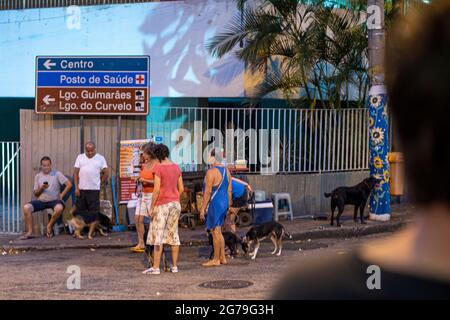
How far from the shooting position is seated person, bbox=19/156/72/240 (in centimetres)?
1323

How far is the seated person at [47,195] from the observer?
1323cm

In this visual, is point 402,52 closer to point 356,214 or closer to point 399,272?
point 399,272

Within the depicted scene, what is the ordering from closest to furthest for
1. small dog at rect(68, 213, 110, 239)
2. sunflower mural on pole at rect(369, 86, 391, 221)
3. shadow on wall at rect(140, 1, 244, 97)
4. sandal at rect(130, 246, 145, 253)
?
sandal at rect(130, 246, 145, 253)
small dog at rect(68, 213, 110, 239)
sunflower mural on pole at rect(369, 86, 391, 221)
shadow on wall at rect(140, 1, 244, 97)

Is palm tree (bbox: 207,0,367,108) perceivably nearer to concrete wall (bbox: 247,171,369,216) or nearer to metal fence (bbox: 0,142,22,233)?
concrete wall (bbox: 247,171,369,216)

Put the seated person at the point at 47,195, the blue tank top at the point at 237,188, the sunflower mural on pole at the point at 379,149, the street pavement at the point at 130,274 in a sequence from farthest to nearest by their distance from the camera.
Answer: the sunflower mural on pole at the point at 379,149 → the seated person at the point at 47,195 → the blue tank top at the point at 237,188 → the street pavement at the point at 130,274

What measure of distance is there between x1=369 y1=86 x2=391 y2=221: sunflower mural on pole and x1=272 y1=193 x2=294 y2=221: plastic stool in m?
1.82

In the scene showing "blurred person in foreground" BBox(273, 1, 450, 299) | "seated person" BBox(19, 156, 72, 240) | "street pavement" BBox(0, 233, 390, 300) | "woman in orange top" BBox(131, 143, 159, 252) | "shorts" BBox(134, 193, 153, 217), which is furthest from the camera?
"seated person" BBox(19, 156, 72, 240)

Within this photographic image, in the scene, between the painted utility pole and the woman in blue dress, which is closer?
the woman in blue dress

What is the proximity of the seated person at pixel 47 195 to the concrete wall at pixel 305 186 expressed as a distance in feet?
12.9

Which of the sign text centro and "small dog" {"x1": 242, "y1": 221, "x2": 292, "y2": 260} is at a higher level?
the sign text centro

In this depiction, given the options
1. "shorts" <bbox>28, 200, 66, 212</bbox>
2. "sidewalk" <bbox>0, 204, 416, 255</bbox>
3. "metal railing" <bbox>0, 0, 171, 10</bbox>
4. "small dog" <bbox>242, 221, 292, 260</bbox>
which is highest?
"metal railing" <bbox>0, 0, 171, 10</bbox>

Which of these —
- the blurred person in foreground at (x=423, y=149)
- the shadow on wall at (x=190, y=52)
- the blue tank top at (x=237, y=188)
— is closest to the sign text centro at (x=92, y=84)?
the blue tank top at (x=237, y=188)

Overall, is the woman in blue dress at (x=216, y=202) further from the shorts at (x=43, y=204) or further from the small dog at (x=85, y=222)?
the shorts at (x=43, y=204)

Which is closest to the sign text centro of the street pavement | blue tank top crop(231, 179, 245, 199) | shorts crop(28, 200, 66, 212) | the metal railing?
shorts crop(28, 200, 66, 212)
